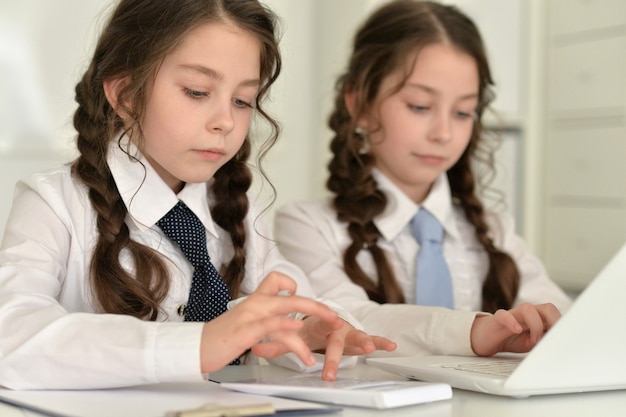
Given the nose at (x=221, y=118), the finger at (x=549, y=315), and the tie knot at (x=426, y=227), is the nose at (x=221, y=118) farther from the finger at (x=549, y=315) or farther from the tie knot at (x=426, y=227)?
the tie knot at (x=426, y=227)

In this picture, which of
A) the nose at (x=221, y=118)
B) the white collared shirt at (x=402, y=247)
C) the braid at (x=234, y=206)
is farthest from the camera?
the white collared shirt at (x=402, y=247)

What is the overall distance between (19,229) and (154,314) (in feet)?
0.71

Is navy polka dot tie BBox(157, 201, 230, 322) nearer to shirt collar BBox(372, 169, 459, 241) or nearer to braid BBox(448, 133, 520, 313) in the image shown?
shirt collar BBox(372, 169, 459, 241)

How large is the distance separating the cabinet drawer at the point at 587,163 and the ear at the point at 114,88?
2.37 m

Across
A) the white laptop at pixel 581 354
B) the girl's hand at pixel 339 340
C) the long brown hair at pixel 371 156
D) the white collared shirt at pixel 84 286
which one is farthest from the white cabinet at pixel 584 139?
the white laptop at pixel 581 354

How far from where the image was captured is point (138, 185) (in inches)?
52.3

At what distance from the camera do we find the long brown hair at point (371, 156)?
181cm

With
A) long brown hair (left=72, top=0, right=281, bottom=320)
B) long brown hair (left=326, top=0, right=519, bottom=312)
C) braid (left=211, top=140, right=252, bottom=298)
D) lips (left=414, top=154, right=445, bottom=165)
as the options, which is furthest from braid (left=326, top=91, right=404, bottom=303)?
long brown hair (left=72, top=0, right=281, bottom=320)

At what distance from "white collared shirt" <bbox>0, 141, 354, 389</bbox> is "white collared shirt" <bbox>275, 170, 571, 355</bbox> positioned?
0.65 ft

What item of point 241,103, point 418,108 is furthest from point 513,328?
point 418,108

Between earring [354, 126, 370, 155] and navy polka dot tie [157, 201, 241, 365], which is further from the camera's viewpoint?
earring [354, 126, 370, 155]

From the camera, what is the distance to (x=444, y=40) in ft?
6.15

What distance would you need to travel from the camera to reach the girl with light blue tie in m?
1.79

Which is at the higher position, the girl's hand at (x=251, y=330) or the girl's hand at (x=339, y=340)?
the girl's hand at (x=251, y=330)
